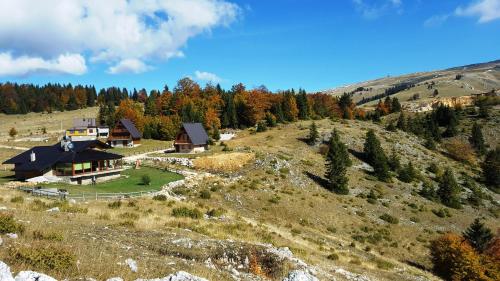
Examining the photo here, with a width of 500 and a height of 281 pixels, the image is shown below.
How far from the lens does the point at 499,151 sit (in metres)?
92.4

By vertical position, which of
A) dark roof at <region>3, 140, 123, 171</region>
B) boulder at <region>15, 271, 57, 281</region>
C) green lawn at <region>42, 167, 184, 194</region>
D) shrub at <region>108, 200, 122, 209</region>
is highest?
boulder at <region>15, 271, 57, 281</region>

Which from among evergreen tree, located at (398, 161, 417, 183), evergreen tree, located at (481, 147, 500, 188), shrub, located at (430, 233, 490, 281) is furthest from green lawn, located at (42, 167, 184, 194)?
evergreen tree, located at (481, 147, 500, 188)

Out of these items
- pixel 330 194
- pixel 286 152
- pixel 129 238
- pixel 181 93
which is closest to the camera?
pixel 129 238

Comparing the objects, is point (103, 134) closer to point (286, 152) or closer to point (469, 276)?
point (286, 152)

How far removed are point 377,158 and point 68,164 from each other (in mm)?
56136

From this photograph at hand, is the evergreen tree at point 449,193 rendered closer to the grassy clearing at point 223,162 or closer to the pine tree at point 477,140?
the grassy clearing at point 223,162

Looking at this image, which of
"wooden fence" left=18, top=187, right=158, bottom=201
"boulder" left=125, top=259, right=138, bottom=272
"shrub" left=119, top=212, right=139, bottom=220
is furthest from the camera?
"wooden fence" left=18, top=187, right=158, bottom=201

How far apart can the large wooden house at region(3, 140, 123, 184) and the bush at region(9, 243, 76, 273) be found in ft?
137

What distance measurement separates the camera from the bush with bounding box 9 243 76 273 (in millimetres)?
10031

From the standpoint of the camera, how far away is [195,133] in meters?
82.4

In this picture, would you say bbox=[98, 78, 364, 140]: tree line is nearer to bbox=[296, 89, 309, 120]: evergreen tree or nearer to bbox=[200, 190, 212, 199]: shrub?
bbox=[296, 89, 309, 120]: evergreen tree

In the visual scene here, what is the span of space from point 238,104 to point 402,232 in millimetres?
82248

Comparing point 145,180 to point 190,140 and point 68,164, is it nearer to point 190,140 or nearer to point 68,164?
point 68,164

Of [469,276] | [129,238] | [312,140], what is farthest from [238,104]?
[129,238]
